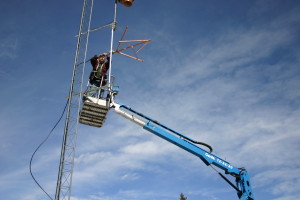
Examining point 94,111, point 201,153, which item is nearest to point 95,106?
point 94,111

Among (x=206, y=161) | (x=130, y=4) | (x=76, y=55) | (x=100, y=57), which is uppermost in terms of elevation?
(x=130, y=4)

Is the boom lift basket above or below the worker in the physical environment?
below

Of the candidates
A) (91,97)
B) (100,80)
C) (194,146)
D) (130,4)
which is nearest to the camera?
(91,97)

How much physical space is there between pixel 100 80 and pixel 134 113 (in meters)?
3.21

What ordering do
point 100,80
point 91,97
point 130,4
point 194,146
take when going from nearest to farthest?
1. point 91,97
2. point 100,80
3. point 194,146
4. point 130,4

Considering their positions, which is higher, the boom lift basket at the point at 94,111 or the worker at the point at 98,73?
the worker at the point at 98,73

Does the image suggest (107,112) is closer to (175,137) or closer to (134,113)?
(134,113)

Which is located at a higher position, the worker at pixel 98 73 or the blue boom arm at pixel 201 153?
the worker at pixel 98 73

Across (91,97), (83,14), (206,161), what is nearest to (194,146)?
(206,161)

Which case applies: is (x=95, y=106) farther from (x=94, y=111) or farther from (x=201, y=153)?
(x=201, y=153)

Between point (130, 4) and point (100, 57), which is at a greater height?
point (130, 4)

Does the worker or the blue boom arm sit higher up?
the worker

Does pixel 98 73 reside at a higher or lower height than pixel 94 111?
higher

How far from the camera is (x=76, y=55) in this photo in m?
23.5
